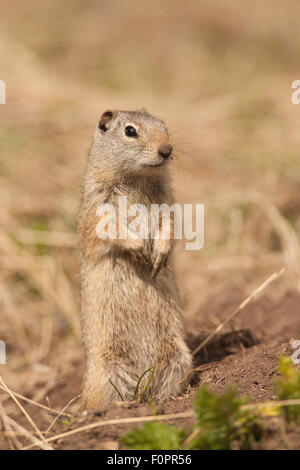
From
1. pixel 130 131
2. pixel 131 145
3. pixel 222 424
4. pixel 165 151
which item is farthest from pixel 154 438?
pixel 130 131

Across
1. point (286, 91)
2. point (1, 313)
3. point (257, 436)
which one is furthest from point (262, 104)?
point (257, 436)

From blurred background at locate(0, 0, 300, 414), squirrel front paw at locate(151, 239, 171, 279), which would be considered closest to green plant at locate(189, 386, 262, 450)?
squirrel front paw at locate(151, 239, 171, 279)

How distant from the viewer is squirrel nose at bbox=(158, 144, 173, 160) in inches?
143

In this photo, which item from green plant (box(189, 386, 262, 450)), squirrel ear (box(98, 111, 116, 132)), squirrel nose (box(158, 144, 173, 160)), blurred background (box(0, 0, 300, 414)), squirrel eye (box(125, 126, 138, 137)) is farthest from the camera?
blurred background (box(0, 0, 300, 414))

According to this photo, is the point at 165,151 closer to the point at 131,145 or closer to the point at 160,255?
the point at 131,145

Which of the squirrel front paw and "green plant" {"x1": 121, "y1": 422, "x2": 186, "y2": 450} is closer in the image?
"green plant" {"x1": 121, "y1": 422, "x2": 186, "y2": 450}

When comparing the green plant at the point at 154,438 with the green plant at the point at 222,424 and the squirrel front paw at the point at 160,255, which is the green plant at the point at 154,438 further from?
the squirrel front paw at the point at 160,255

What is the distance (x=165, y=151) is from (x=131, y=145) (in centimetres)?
32

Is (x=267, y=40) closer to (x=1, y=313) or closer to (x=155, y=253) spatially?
(x=1, y=313)

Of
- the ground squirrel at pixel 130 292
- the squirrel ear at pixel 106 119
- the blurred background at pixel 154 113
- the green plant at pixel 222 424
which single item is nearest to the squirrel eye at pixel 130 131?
the ground squirrel at pixel 130 292

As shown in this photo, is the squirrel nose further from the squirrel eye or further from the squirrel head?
the squirrel eye

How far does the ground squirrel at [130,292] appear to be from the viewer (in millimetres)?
3676

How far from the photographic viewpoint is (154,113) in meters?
9.28

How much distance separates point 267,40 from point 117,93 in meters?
3.96
